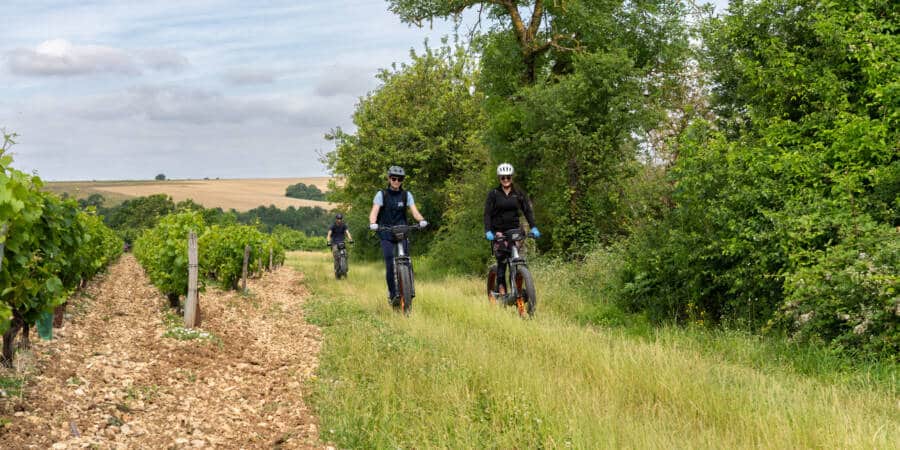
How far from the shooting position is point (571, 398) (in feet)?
14.9

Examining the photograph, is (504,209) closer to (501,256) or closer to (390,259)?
(501,256)

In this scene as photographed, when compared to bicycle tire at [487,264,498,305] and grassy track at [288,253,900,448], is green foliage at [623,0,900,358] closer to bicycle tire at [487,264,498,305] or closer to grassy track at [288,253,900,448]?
grassy track at [288,253,900,448]

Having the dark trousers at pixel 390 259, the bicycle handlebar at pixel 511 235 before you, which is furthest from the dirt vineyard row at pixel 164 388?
the bicycle handlebar at pixel 511 235

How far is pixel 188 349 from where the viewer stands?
24.1ft

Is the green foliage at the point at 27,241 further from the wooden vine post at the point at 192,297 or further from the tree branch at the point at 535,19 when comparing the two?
the tree branch at the point at 535,19

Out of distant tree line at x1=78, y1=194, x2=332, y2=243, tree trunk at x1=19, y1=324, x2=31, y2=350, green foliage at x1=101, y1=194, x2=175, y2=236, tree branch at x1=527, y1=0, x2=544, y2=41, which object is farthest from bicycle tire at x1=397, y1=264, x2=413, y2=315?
green foliage at x1=101, y1=194, x2=175, y2=236

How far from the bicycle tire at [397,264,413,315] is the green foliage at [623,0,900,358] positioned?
316cm

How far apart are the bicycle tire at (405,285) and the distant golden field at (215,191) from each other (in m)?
67.4

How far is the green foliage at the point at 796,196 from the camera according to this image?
21.1 ft

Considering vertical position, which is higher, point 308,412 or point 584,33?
point 584,33

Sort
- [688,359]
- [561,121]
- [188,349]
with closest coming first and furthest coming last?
[688,359] → [188,349] → [561,121]

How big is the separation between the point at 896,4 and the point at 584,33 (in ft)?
27.4

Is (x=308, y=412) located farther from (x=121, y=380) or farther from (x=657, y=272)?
(x=657, y=272)

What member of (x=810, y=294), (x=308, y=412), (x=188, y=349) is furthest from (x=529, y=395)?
(x=188, y=349)
